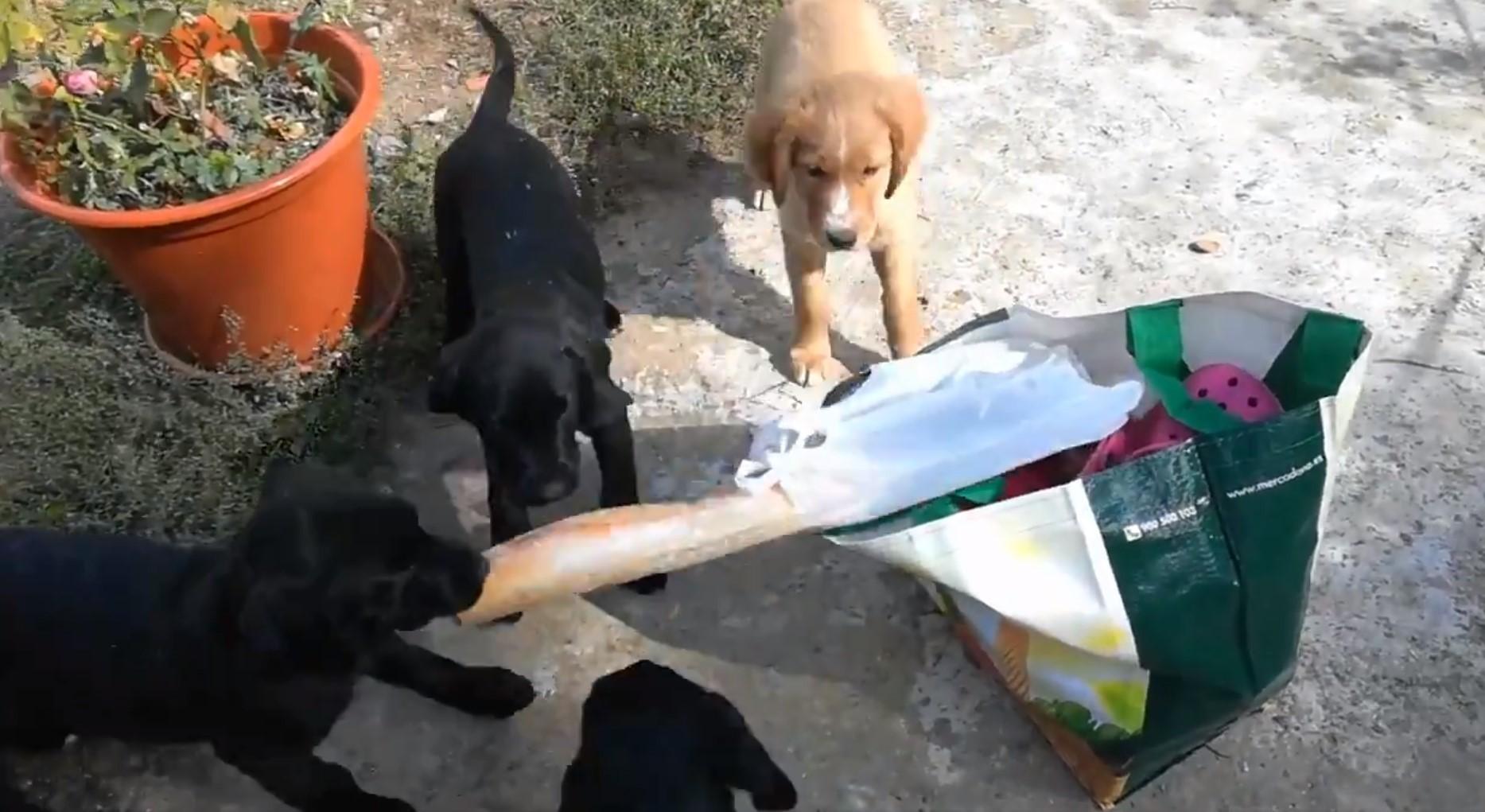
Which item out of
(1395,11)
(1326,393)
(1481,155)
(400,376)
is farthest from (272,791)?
(1395,11)

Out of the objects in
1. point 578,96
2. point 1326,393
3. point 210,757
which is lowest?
point 210,757

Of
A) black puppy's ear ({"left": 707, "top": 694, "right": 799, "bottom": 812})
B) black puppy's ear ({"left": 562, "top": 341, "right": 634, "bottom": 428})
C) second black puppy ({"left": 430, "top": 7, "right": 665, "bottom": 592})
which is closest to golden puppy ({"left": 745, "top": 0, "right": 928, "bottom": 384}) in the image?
second black puppy ({"left": 430, "top": 7, "right": 665, "bottom": 592})

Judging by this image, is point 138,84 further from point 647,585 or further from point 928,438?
point 928,438

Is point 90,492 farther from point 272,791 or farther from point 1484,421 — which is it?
point 1484,421

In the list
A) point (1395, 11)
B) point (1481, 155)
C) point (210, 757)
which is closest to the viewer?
point (210, 757)

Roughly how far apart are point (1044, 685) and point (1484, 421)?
4.90ft

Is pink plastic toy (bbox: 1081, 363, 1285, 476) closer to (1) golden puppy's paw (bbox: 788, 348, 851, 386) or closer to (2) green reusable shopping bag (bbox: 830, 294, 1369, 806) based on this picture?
(2) green reusable shopping bag (bbox: 830, 294, 1369, 806)

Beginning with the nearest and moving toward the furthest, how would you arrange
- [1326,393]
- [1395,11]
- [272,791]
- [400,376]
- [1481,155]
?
1. [1326,393]
2. [272,791]
3. [400,376]
4. [1481,155]
5. [1395,11]

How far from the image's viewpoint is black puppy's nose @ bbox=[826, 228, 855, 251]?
280 cm

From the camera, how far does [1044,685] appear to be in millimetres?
2150

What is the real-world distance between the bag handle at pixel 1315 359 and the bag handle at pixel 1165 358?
4.1 inches

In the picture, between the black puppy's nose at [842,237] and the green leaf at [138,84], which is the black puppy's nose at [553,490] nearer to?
the black puppy's nose at [842,237]

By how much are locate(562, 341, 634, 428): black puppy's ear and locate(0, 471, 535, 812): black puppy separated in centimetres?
47

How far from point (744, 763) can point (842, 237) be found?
4.20 ft
